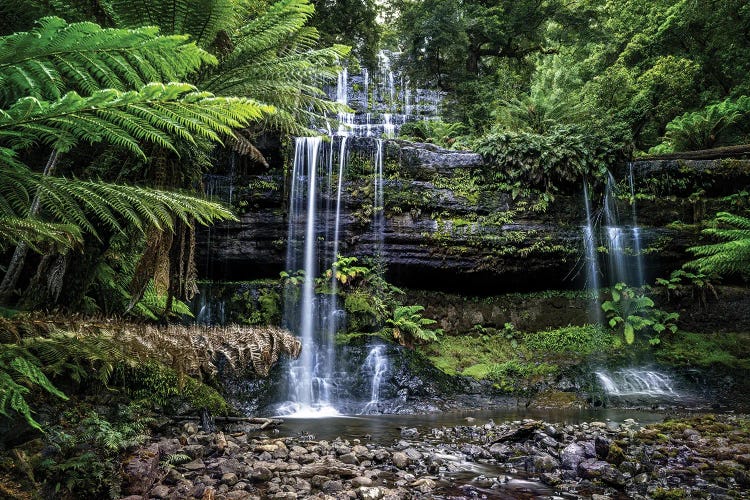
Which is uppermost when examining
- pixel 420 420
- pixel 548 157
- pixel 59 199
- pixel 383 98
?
pixel 383 98

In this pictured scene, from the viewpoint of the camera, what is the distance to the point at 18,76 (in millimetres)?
1254

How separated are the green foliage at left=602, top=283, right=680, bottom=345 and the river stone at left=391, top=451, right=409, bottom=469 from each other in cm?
787

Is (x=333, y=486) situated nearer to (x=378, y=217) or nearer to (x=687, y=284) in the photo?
(x=378, y=217)

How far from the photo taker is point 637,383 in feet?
27.2

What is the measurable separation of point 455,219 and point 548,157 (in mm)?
2630

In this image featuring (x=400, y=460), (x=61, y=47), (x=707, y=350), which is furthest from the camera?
(x=707, y=350)

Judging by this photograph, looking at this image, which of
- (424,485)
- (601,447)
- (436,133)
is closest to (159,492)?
(424,485)

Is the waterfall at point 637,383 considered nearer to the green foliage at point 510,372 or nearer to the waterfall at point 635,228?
the green foliage at point 510,372

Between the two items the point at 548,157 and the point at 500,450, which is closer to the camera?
the point at 500,450

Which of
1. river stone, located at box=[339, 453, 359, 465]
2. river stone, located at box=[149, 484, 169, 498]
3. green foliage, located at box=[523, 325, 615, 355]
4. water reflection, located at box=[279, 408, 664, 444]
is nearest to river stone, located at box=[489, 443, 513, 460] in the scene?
water reflection, located at box=[279, 408, 664, 444]

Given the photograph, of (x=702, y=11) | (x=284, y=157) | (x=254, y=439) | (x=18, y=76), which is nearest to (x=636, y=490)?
(x=254, y=439)

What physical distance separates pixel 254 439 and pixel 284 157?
286 inches

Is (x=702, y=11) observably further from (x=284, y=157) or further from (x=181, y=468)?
(x=181, y=468)

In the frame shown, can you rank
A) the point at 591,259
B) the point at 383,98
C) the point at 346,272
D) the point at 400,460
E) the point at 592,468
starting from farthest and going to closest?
1. the point at 383,98
2. the point at 591,259
3. the point at 346,272
4. the point at 400,460
5. the point at 592,468
